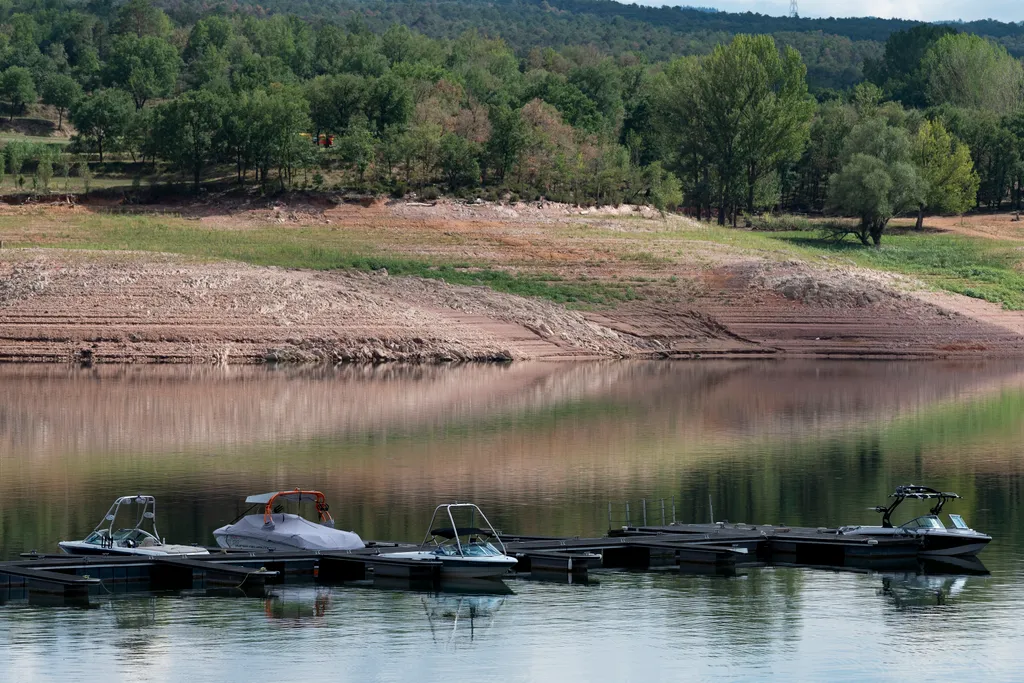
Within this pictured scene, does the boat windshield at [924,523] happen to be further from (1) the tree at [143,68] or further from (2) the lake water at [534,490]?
(1) the tree at [143,68]

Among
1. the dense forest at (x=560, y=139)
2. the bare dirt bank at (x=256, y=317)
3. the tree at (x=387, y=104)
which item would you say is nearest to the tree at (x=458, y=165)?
the dense forest at (x=560, y=139)

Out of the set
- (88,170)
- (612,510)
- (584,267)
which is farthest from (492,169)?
(612,510)

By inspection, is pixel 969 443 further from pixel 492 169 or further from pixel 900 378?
pixel 492 169

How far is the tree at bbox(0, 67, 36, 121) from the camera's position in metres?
140

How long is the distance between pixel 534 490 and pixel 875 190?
70057 millimetres

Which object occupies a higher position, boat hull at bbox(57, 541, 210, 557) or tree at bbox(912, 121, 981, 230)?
tree at bbox(912, 121, 981, 230)

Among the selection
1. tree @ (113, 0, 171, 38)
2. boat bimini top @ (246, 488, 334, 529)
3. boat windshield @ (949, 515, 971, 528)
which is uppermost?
tree @ (113, 0, 171, 38)

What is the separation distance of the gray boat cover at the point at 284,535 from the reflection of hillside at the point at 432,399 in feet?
49.3

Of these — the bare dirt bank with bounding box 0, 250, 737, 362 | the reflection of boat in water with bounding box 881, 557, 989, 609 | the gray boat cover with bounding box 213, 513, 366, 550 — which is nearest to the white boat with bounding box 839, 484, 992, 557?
the reflection of boat in water with bounding box 881, 557, 989, 609

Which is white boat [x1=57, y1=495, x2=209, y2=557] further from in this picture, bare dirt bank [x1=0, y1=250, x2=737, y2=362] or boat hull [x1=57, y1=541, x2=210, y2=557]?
bare dirt bank [x1=0, y1=250, x2=737, y2=362]

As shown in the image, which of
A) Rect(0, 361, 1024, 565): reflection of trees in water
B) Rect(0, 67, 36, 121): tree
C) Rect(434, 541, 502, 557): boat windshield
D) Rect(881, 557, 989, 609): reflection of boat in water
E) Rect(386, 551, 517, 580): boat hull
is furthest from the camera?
Rect(0, 67, 36, 121): tree

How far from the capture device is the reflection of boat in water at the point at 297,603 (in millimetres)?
28359

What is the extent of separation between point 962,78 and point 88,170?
91959 mm

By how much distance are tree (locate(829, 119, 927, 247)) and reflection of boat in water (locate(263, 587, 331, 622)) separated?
266 ft
